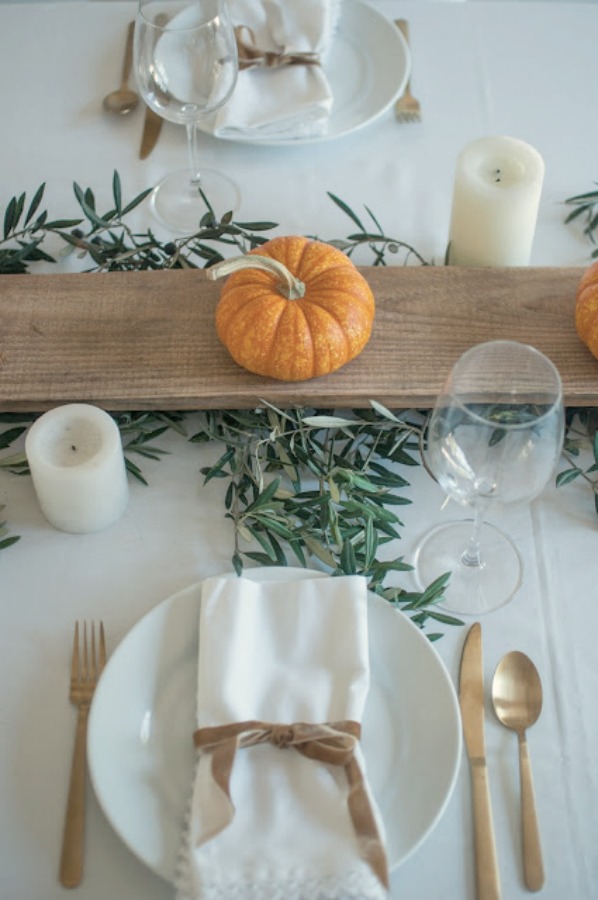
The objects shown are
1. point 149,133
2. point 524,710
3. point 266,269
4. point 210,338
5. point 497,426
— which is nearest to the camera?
point 497,426

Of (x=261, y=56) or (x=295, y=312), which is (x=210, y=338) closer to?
(x=295, y=312)

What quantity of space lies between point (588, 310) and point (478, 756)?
0.50 meters

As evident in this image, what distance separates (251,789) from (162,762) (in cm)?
9

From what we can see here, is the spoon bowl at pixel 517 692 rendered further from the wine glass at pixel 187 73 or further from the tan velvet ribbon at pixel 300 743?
the wine glass at pixel 187 73

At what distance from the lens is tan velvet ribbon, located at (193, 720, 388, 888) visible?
2.64ft

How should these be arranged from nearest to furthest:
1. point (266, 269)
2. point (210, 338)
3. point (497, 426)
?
point (497, 426) < point (266, 269) < point (210, 338)

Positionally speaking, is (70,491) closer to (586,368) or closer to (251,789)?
(251,789)

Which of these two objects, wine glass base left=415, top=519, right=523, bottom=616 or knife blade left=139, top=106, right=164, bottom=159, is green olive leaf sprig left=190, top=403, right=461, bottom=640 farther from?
knife blade left=139, top=106, right=164, bottom=159

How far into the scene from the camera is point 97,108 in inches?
57.2

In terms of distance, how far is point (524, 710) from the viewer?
92cm

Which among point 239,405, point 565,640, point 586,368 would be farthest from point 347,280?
point 565,640

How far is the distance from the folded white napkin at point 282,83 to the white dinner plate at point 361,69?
2 cm

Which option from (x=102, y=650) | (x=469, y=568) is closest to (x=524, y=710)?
(x=469, y=568)

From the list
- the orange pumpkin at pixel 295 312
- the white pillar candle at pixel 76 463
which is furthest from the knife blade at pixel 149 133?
the white pillar candle at pixel 76 463
